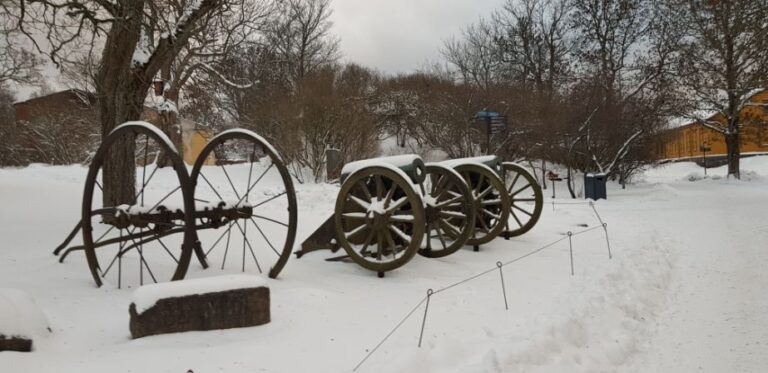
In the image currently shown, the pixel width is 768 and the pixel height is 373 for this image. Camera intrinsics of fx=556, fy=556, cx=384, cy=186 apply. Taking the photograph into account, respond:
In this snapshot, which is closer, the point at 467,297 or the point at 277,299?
the point at 277,299

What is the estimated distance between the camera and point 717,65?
21.5 m

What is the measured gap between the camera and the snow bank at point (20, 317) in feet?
11.5

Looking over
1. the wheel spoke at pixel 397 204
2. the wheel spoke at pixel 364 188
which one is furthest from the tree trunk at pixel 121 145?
the wheel spoke at pixel 397 204

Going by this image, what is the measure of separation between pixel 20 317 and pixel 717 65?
79.1 ft

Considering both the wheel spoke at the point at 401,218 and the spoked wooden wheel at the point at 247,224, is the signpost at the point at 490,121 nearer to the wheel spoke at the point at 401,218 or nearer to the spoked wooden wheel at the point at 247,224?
the spoked wooden wheel at the point at 247,224

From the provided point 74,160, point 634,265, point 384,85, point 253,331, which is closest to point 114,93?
point 253,331

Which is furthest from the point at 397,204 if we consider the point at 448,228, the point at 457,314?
the point at 457,314

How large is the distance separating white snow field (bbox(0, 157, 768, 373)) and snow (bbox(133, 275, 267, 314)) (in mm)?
274

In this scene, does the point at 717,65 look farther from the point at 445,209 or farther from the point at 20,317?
the point at 20,317

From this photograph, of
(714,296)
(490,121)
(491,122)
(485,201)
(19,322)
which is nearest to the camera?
(19,322)

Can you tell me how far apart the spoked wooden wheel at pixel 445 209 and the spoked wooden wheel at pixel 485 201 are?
42 cm

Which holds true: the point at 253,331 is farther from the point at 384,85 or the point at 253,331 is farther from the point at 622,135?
the point at 384,85

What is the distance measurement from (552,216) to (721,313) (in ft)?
22.8

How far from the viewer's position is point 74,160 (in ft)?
114
